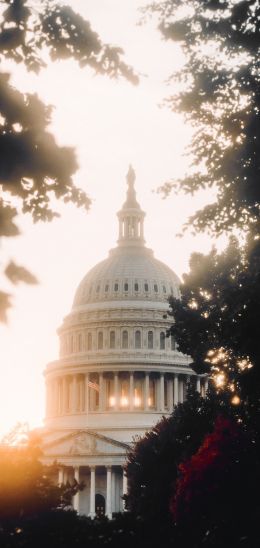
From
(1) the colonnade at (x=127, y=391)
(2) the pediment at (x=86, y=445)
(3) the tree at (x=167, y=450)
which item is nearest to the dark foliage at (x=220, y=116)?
(3) the tree at (x=167, y=450)

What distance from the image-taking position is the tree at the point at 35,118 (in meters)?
10.4

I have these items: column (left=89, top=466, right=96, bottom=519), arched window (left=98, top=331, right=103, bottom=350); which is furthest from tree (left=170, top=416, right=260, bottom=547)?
arched window (left=98, top=331, right=103, bottom=350)

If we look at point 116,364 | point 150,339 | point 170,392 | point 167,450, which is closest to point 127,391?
point 116,364

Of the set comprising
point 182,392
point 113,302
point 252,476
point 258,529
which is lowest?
point 258,529

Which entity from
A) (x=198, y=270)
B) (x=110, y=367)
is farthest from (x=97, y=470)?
(x=198, y=270)

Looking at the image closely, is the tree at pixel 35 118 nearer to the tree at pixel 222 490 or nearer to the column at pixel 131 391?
the tree at pixel 222 490

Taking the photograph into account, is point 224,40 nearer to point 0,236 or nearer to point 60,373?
point 0,236

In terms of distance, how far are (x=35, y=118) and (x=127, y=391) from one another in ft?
328

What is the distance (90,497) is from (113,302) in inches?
1137

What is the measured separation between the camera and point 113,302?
11331cm

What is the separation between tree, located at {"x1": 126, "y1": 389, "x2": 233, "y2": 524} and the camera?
4669cm

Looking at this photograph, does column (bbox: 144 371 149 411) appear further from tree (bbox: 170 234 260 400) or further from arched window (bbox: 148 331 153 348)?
tree (bbox: 170 234 260 400)

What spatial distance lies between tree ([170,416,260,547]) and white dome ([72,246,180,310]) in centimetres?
Answer: 8066

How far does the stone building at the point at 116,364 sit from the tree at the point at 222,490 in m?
64.2
